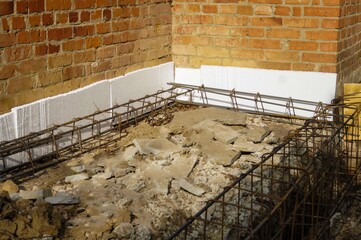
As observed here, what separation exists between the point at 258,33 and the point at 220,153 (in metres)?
2.08

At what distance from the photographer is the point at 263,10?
6695 mm

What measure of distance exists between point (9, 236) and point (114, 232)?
25.3 inches

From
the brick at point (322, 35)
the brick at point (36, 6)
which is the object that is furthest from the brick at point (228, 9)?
the brick at point (36, 6)

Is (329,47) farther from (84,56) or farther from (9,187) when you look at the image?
(9,187)

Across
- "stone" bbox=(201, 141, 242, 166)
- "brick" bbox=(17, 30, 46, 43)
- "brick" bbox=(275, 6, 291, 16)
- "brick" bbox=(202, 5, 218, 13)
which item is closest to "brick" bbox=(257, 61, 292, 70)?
"brick" bbox=(275, 6, 291, 16)

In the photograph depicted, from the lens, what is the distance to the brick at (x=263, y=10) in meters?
6.66

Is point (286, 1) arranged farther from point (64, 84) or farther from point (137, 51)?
point (64, 84)

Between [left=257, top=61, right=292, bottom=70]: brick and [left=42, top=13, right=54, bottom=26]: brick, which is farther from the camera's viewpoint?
[left=257, top=61, right=292, bottom=70]: brick

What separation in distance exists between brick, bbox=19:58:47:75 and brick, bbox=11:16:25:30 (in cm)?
30

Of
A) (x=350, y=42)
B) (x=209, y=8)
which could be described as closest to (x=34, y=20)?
(x=209, y=8)

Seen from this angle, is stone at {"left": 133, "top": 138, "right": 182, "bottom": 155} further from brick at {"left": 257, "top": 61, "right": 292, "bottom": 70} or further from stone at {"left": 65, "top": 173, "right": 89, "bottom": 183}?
brick at {"left": 257, "top": 61, "right": 292, "bottom": 70}

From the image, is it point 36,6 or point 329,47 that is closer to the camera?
point 36,6

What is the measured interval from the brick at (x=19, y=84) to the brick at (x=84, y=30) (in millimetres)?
794

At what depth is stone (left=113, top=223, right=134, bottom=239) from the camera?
3674 millimetres
